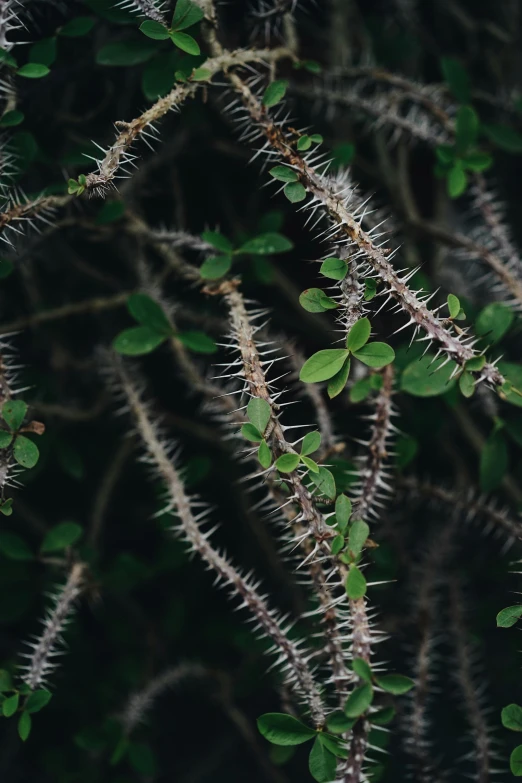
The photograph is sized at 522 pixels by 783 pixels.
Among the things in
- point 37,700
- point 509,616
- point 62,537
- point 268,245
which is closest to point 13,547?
point 62,537

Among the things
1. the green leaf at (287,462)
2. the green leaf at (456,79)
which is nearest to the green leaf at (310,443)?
the green leaf at (287,462)

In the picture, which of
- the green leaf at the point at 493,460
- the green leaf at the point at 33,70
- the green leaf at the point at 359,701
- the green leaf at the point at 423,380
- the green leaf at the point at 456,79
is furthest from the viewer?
the green leaf at the point at 456,79

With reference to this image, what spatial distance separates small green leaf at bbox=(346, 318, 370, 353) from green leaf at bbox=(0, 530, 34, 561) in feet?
2.32

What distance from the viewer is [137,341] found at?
1264mm

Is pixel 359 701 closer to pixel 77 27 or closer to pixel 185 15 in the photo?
pixel 185 15

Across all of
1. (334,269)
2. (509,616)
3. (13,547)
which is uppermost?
(334,269)

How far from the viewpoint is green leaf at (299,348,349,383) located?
931mm

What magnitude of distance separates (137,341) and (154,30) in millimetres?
489

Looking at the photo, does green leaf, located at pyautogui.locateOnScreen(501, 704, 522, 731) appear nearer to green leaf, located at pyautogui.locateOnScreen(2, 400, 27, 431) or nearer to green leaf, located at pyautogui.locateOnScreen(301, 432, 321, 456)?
green leaf, located at pyautogui.locateOnScreen(301, 432, 321, 456)

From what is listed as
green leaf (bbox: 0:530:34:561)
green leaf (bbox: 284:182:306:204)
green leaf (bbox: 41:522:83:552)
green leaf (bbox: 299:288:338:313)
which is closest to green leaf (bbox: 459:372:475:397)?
green leaf (bbox: 299:288:338:313)

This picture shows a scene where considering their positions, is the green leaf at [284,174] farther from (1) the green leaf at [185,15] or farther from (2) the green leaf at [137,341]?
(2) the green leaf at [137,341]

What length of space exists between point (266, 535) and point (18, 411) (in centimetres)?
71

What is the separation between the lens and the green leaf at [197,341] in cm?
124

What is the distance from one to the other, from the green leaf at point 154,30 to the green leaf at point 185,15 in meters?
0.03
